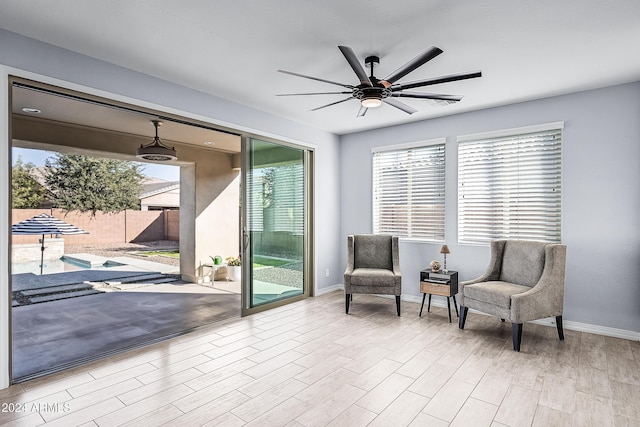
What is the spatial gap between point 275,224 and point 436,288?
2.29 m

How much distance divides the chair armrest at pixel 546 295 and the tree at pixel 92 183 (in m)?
10.2

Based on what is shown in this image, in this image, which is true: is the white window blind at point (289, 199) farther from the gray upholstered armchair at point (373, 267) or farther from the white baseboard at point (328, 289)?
the white baseboard at point (328, 289)

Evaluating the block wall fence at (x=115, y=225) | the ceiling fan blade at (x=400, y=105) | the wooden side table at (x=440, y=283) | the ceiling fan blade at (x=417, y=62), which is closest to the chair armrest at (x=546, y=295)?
the wooden side table at (x=440, y=283)

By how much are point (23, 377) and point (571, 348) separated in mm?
4800

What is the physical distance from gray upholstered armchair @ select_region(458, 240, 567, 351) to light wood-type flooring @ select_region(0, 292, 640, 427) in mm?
307

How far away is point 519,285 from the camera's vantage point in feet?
12.6

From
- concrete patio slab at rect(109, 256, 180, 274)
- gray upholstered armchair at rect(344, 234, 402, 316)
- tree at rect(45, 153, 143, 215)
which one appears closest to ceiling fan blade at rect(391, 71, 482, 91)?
gray upholstered armchair at rect(344, 234, 402, 316)

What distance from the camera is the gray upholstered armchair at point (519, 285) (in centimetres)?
337

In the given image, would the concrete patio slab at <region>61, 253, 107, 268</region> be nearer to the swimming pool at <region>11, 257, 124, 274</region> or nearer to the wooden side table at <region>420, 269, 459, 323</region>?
the swimming pool at <region>11, 257, 124, 274</region>

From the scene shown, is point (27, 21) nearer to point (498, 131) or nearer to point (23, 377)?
point (23, 377)

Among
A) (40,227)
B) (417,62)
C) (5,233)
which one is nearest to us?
Result: (417,62)

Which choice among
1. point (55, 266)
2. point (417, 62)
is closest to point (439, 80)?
point (417, 62)

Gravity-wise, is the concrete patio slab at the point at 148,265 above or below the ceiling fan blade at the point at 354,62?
below

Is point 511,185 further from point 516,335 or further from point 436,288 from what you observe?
point 516,335
